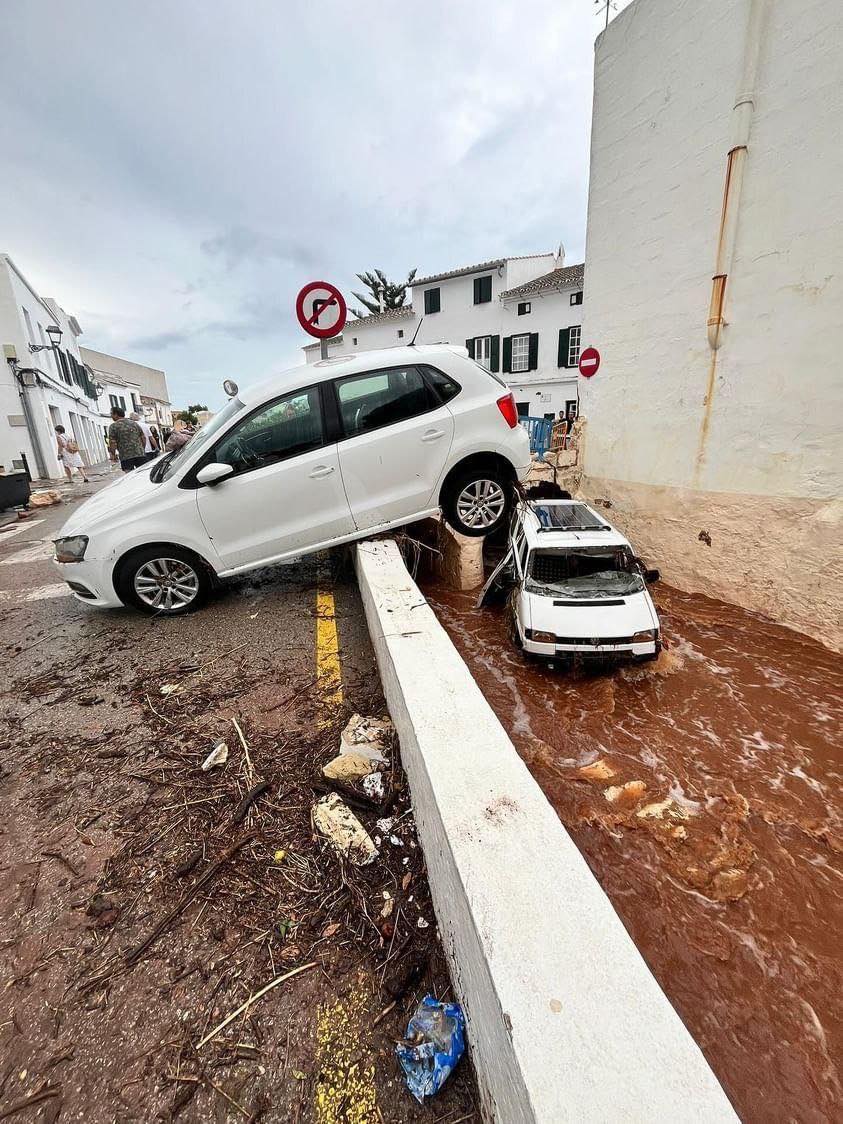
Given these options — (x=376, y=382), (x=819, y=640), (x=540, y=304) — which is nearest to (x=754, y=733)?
(x=819, y=640)

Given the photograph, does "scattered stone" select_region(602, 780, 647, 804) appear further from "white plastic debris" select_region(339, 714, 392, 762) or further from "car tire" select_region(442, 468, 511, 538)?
"car tire" select_region(442, 468, 511, 538)

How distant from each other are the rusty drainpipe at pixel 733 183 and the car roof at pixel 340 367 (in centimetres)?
298

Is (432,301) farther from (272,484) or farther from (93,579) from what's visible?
(93,579)

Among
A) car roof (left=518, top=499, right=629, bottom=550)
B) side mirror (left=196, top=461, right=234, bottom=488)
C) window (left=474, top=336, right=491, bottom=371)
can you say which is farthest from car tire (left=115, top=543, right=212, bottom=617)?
window (left=474, top=336, right=491, bottom=371)

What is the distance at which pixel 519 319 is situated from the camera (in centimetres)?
2397

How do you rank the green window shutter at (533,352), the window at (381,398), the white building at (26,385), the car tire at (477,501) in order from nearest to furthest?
the window at (381,398)
the car tire at (477,501)
the white building at (26,385)
the green window shutter at (533,352)

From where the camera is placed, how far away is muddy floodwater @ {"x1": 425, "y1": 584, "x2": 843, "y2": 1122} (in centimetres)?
205

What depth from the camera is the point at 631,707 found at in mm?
4426

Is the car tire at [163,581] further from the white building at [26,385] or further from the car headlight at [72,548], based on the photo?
the white building at [26,385]

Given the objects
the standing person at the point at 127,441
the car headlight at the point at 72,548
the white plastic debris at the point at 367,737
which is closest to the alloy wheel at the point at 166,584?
the car headlight at the point at 72,548

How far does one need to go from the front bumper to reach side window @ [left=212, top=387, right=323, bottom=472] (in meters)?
1.45

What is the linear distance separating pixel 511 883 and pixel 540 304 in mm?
25914

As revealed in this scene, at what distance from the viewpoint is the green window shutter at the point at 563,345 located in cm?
2238

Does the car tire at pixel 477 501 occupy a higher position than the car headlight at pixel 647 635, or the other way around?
the car tire at pixel 477 501
